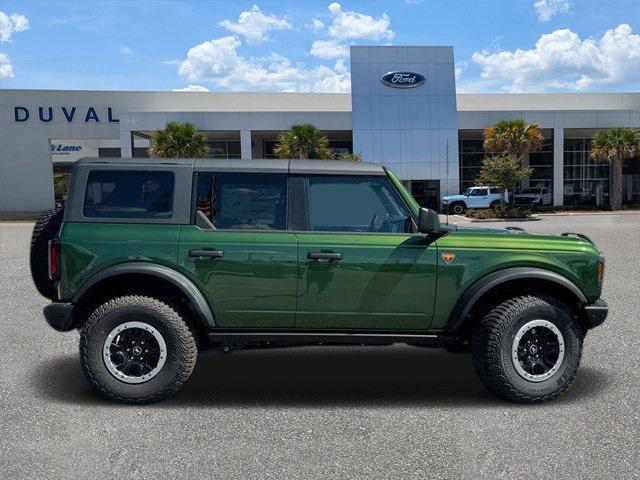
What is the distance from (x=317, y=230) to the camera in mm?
4125

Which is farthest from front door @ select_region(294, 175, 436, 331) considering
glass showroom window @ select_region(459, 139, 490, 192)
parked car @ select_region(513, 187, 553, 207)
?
glass showroom window @ select_region(459, 139, 490, 192)

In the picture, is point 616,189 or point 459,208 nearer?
point 459,208

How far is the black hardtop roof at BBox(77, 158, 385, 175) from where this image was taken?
4.20m

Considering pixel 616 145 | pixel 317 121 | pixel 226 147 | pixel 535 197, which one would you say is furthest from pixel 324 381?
pixel 226 147

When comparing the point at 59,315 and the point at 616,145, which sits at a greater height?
the point at 616,145

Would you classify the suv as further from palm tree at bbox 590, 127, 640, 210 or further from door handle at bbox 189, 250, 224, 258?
door handle at bbox 189, 250, 224, 258

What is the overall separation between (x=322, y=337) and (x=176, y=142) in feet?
92.6

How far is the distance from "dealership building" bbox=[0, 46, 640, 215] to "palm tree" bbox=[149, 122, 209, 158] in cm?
291

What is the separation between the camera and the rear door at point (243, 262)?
158 inches

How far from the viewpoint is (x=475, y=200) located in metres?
33.1

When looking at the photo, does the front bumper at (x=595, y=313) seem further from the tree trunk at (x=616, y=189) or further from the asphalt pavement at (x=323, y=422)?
the tree trunk at (x=616, y=189)

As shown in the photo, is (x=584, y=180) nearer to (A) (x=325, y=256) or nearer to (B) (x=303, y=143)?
(B) (x=303, y=143)

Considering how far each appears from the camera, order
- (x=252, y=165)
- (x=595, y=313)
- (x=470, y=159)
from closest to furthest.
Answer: (x=595, y=313)
(x=252, y=165)
(x=470, y=159)

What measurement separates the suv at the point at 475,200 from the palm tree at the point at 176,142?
15.9m
